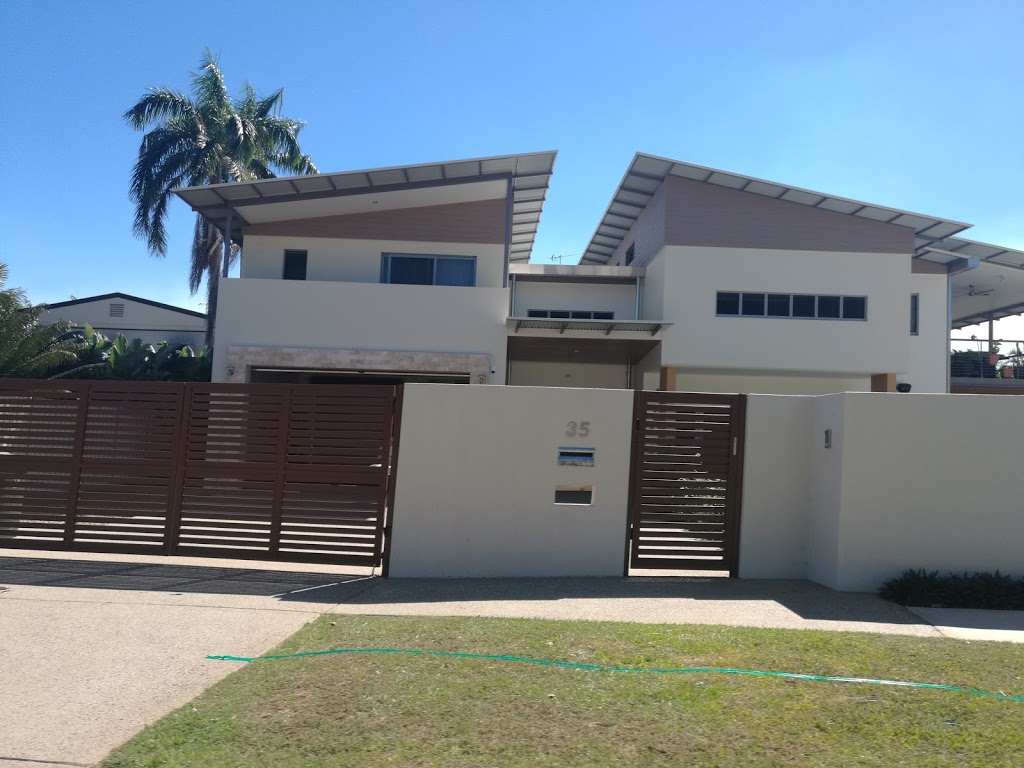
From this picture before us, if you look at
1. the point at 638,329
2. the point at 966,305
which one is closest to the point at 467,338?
the point at 638,329

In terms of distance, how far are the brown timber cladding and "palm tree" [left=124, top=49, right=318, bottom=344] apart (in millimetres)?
18721

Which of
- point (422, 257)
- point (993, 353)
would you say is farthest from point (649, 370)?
point (993, 353)

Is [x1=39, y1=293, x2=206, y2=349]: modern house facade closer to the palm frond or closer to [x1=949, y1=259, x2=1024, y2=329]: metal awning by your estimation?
the palm frond

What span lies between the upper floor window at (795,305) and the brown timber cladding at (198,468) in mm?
13098

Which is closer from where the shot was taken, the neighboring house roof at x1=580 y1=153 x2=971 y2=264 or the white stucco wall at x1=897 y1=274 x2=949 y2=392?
the neighboring house roof at x1=580 y1=153 x2=971 y2=264

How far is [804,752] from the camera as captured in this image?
4.16 meters

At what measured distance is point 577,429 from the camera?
29.8ft

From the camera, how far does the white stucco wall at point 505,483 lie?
8945 millimetres

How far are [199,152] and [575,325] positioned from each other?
16700mm

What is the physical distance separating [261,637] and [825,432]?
232 inches

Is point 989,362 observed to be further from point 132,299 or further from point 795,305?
point 132,299

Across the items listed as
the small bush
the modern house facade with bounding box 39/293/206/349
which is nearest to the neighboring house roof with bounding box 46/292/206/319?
the modern house facade with bounding box 39/293/206/349

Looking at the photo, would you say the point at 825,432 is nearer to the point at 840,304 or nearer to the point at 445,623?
the point at 445,623

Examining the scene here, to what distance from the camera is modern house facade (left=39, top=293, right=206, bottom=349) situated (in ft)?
105
